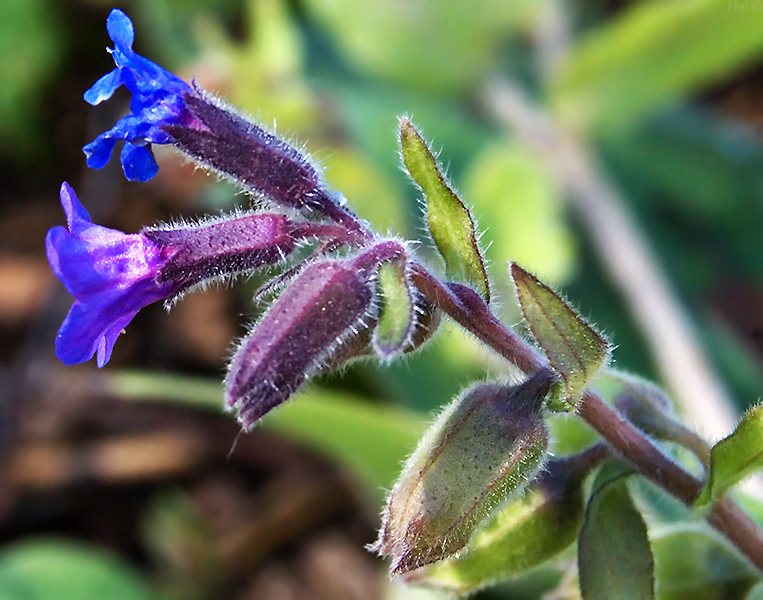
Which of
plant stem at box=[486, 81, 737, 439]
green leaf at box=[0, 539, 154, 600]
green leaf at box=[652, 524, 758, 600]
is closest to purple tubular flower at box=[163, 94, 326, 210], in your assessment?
green leaf at box=[652, 524, 758, 600]

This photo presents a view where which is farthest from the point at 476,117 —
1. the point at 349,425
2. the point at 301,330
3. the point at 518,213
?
the point at 301,330

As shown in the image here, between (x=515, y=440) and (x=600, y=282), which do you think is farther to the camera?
(x=600, y=282)

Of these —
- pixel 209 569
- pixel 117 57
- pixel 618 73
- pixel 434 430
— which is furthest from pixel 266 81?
pixel 434 430

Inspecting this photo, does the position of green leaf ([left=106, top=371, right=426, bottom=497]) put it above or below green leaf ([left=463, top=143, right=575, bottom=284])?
below

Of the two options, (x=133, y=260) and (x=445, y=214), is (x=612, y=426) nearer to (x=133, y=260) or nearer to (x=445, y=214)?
(x=445, y=214)

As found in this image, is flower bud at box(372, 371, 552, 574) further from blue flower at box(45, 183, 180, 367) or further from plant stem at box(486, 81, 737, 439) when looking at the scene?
plant stem at box(486, 81, 737, 439)

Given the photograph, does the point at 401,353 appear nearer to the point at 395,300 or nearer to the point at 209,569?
the point at 395,300
